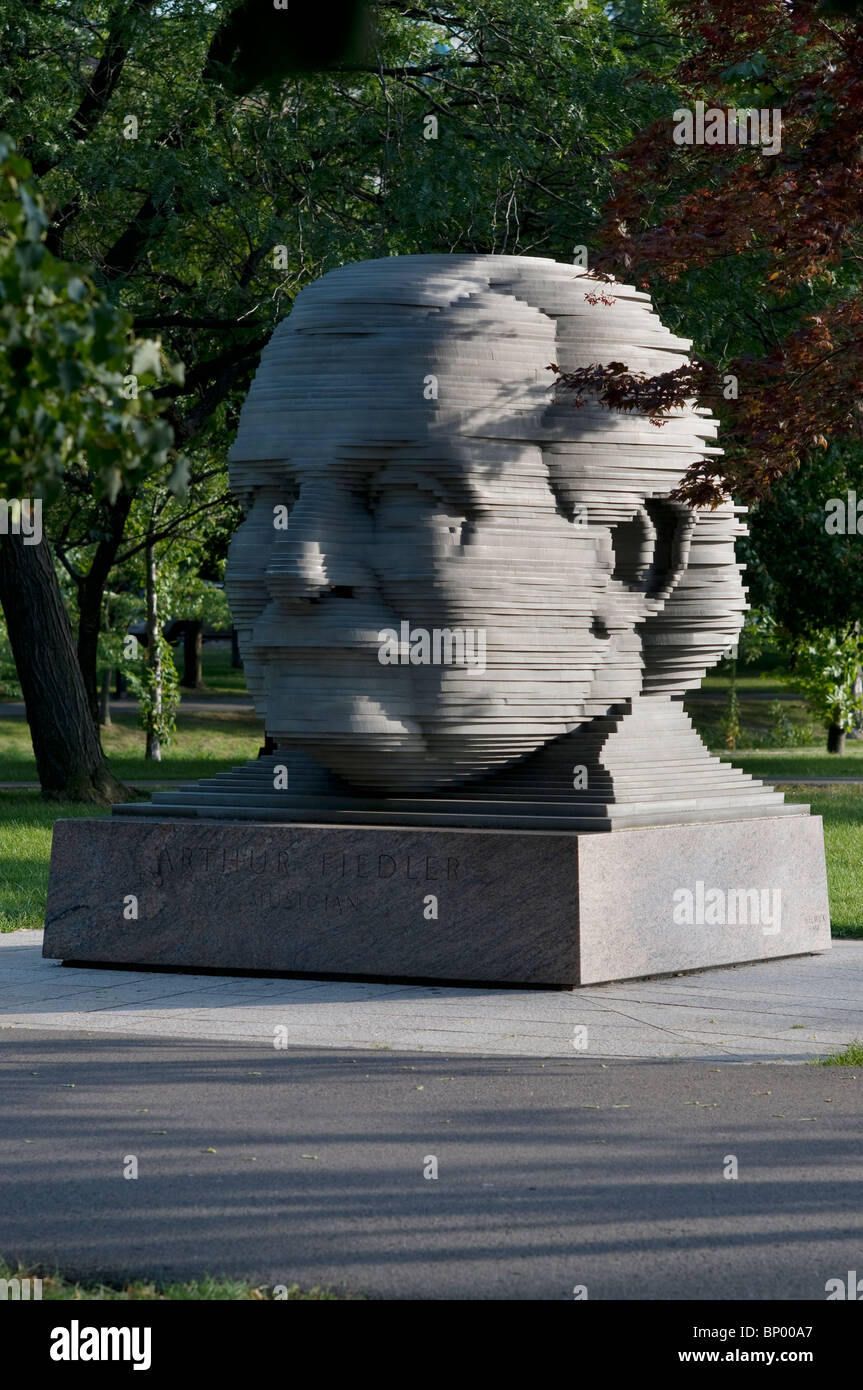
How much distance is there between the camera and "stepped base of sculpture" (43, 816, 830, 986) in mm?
10000

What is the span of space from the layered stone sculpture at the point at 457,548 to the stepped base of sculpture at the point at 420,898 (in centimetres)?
35

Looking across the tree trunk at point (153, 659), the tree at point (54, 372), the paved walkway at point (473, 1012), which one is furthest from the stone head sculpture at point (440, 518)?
the tree trunk at point (153, 659)

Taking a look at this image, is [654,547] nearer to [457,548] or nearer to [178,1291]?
[457,548]

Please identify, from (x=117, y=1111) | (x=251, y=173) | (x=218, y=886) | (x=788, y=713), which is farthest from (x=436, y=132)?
(x=788, y=713)

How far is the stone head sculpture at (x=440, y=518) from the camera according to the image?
32.9 feet

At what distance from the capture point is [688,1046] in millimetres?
8633

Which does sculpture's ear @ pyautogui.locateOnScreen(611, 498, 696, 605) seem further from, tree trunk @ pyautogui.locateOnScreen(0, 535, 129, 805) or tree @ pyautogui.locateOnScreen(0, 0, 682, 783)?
tree trunk @ pyautogui.locateOnScreen(0, 535, 129, 805)

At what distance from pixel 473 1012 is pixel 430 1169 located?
319 centimetres

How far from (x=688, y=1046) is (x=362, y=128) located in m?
12.3

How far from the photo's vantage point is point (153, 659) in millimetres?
32250

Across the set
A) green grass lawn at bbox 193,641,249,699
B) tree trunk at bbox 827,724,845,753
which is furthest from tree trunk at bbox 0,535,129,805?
green grass lawn at bbox 193,641,249,699

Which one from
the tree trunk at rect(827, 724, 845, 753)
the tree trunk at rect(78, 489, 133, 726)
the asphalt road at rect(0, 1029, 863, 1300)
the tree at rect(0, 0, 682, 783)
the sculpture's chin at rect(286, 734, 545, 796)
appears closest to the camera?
the asphalt road at rect(0, 1029, 863, 1300)

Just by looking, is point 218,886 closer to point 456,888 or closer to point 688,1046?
point 456,888

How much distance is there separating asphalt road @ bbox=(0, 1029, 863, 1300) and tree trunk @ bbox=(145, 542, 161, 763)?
2366cm
